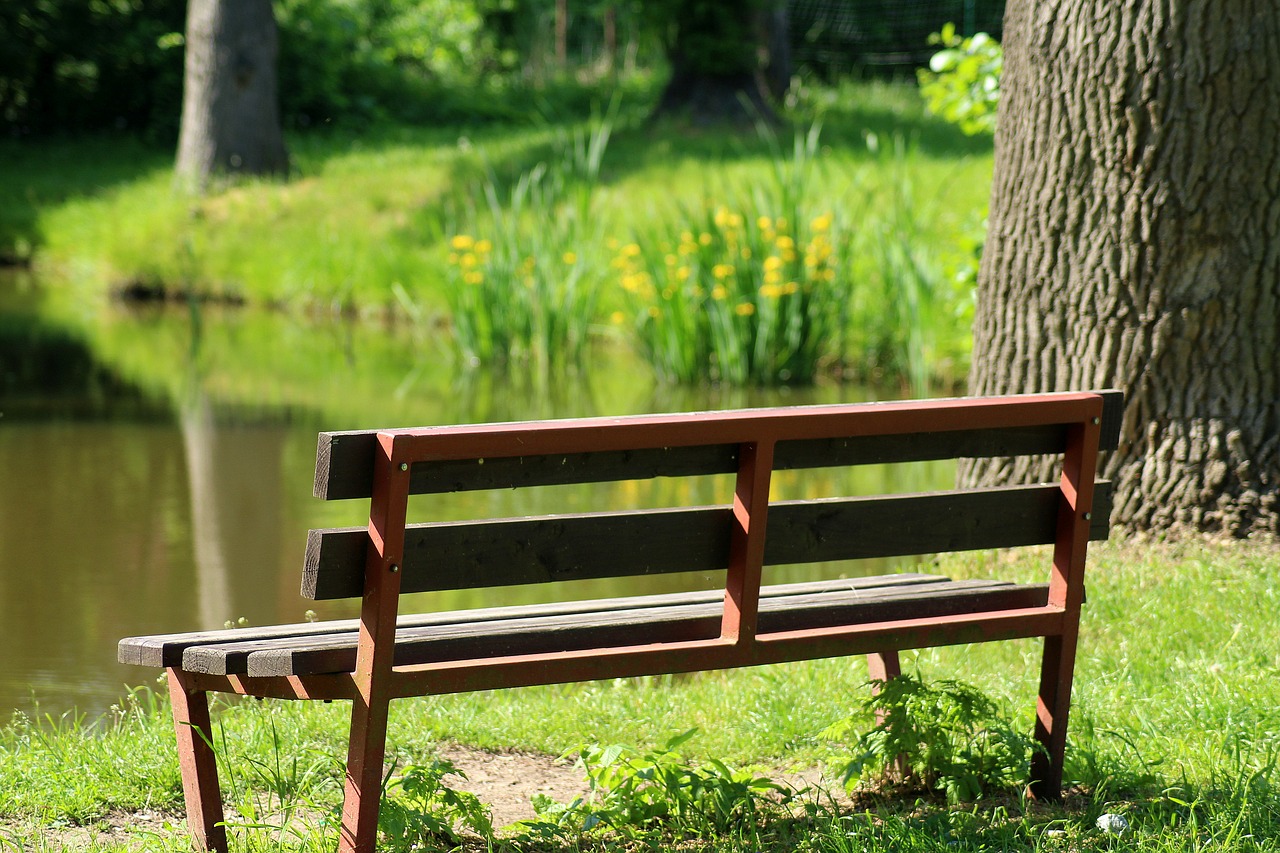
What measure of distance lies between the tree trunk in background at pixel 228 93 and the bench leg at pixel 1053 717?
16779 mm

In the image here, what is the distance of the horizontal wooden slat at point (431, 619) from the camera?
9.23 feet

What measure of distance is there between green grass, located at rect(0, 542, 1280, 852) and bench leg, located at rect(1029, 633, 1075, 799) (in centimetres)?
6

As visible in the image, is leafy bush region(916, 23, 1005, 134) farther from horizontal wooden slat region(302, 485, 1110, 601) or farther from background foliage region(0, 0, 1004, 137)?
background foliage region(0, 0, 1004, 137)

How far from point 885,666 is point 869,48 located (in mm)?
26669

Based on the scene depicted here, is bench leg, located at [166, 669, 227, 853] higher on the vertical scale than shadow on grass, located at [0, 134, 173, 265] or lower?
higher

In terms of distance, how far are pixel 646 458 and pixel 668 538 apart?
0.55 ft

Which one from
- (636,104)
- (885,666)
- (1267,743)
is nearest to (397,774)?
(885,666)

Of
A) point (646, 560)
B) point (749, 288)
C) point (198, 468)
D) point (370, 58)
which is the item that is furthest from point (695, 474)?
point (370, 58)

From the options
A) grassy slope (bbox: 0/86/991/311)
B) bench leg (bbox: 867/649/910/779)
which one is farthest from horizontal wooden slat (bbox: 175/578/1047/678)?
grassy slope (bbox: 0/86/991/311)

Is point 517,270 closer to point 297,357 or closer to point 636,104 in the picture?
point 297,357

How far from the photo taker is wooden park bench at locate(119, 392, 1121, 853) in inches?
105

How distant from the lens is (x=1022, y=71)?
545cm

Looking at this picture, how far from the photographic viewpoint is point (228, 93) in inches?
741

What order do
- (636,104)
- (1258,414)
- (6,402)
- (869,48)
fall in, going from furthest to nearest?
(869,48) → (636,104) → (6,402) → (1258,414)
